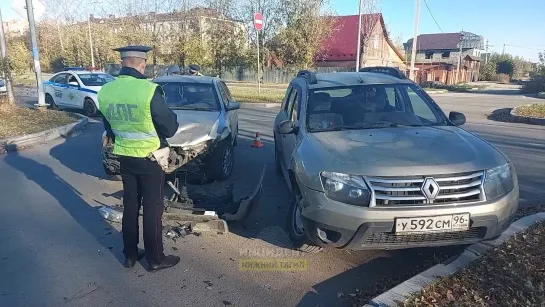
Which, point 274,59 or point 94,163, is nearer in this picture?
point 94,163

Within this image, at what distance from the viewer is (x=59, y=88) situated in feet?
49.6

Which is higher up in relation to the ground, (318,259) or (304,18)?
(304,18)

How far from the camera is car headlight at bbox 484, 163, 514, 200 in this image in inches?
129

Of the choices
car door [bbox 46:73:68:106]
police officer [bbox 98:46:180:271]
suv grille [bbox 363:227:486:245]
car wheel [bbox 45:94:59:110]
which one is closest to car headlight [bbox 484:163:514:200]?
suv grille [bbox 363:227:486:245]

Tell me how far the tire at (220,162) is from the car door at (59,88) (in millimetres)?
10938

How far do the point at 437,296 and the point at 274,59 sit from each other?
31.5 metres

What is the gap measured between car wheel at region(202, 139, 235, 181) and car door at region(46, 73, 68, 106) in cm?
1094

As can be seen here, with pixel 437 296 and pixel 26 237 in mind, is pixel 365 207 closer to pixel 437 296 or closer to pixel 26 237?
pixel 437 296

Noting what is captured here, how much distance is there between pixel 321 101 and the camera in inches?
186

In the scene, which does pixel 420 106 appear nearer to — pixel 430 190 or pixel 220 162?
pixel 430 190

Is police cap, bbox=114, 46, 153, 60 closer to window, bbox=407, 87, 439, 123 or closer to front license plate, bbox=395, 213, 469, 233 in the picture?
front license plate, bbox=395, 213, 469, 233

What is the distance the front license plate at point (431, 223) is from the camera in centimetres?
310

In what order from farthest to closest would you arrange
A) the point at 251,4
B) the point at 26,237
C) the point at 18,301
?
the point at 251,4, the point at 26,237, the point at 18,301

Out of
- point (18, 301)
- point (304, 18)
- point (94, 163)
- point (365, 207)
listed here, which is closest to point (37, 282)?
point (18, 301)
